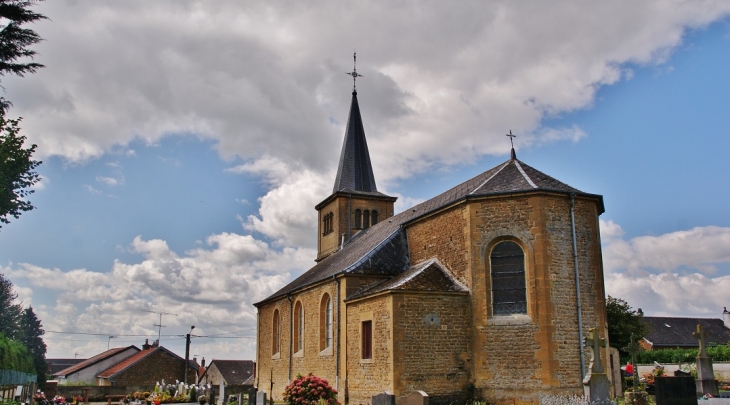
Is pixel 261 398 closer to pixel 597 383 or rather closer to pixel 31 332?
pixel 597 383

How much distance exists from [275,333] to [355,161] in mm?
12401

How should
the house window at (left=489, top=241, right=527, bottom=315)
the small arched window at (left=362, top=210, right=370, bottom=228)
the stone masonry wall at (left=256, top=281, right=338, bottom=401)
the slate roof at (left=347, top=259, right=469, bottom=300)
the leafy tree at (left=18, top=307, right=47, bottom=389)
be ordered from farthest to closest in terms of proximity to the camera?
the leafy tree at (left=18, top=307, right=47, bottom=389) < the small arched window at (left=362, top=210, right=370, bottom=228) < the stone masonry wall at (left=256, top=281, right=338, bottom=401) < the slate roof at (left=347, top=259, right=469, bottom=300) < the house window at (left=489, top=241, right=527, bottom=315)

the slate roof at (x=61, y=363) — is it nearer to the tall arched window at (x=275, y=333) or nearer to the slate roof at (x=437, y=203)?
the tall arched window at (x=275, y=333)

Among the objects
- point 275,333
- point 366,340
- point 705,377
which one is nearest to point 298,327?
point 275,333

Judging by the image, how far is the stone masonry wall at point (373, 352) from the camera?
20234 mm

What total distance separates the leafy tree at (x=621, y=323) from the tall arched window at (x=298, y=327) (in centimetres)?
1981

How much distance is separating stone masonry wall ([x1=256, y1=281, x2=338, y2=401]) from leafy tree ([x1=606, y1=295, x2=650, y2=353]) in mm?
20064

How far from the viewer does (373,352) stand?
69.7ft

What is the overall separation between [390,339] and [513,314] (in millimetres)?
4147

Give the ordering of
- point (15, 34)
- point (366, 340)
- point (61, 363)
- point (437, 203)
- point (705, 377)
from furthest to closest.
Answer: point (61, 363), point (437, 203), point (366, 340), point (705, 377), point (15, 34)

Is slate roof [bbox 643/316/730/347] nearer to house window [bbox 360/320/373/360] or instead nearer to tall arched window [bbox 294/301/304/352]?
tall arched window [bbox 294/301/304/352]

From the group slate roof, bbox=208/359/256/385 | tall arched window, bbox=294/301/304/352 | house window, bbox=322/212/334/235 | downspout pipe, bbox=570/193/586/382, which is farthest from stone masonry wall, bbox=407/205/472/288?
slate roof, bbox=208/359/256/385

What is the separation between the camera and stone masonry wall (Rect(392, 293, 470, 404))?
19.7 metres

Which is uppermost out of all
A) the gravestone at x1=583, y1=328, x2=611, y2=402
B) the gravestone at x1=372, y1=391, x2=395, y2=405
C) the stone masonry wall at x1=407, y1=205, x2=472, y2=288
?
the stone masonry wall at x1=407, y1=205, x2=472, y2=288
